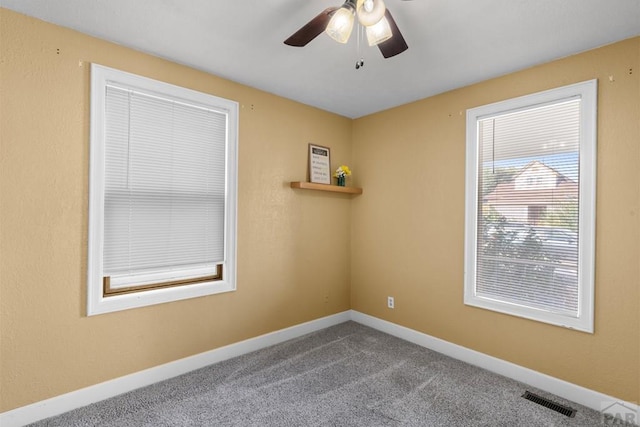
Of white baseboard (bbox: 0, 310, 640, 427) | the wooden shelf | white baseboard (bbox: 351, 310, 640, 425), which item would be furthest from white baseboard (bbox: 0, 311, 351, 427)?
the wooden shelf

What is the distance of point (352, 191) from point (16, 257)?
9.48ft

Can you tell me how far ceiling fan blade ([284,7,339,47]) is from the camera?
5.07 ft

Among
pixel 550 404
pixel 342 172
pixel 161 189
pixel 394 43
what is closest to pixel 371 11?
pixel 394 43

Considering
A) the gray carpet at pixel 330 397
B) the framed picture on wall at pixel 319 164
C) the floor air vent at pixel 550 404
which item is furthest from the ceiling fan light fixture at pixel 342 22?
the floor air vent at pixel 550 404

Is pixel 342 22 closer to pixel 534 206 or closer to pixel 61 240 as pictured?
pixel 534 206

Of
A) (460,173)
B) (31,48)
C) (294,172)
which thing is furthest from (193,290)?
(460,173)

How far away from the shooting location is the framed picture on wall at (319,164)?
3451 mm

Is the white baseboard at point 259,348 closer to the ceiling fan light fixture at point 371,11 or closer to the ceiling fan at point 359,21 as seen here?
the ceiling fan at point 359,21

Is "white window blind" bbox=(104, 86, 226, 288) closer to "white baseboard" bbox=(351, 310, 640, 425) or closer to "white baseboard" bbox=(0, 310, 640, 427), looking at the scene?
"white baseboard" bbox=(0, 310, 640, 427)

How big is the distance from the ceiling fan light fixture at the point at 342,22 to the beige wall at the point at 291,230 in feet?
5.04

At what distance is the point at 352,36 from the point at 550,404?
9.45 feet

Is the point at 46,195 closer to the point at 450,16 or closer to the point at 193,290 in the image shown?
the point at 193,290

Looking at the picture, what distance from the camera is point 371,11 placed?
1.47 meters

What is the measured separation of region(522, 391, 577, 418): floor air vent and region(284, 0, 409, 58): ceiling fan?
2560 mm
